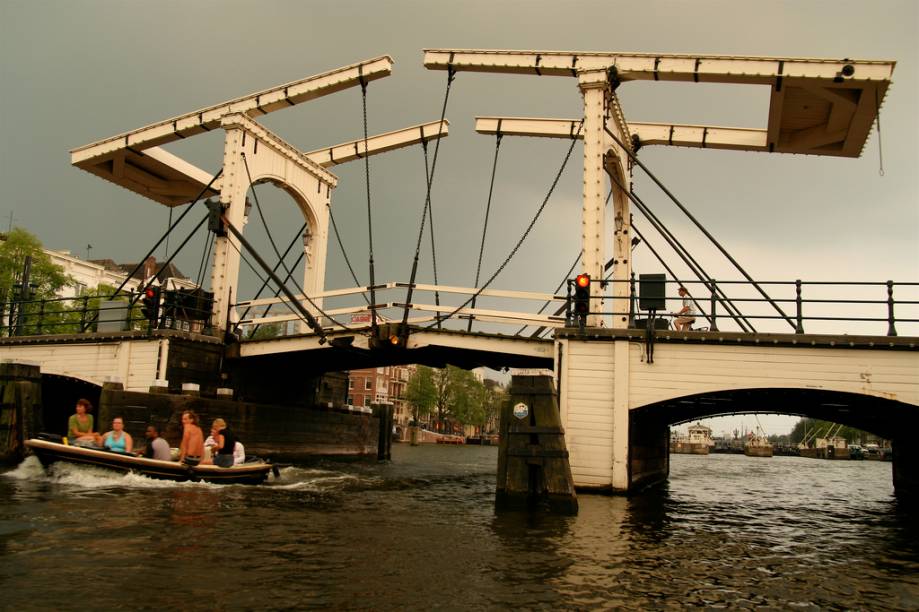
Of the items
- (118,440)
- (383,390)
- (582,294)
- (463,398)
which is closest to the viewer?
(118,440)

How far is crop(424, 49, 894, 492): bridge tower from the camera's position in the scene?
50.6ft

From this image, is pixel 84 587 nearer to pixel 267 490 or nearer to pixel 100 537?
pixel 100 537

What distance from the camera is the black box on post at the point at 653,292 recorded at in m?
15.6

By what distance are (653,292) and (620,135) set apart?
6171mm

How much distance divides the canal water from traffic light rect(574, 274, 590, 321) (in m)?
3.93

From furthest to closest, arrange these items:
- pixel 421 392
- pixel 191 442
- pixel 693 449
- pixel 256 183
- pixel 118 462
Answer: pixel 693 449, pixel 421 392, pixel 256 183, pixel 191 442, pixel 118 462

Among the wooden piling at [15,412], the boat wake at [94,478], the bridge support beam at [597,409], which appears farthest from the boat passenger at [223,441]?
the bridge support beam at [597,409]

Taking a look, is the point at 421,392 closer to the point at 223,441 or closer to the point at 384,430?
the point at 384,430

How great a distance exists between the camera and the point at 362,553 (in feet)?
29.0

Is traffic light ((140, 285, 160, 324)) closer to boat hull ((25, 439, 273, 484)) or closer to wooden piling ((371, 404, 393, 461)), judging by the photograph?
boat hull ((25, 439, 273, 484))

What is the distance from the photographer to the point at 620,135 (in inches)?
790

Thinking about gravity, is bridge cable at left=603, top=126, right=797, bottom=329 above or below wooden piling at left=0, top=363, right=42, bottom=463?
above

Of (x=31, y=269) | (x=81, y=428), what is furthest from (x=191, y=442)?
(x=31, y=269)

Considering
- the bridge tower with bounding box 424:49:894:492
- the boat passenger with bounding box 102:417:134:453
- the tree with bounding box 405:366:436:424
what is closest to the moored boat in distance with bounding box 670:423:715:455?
the tree with bounding box 405:366:436:424
